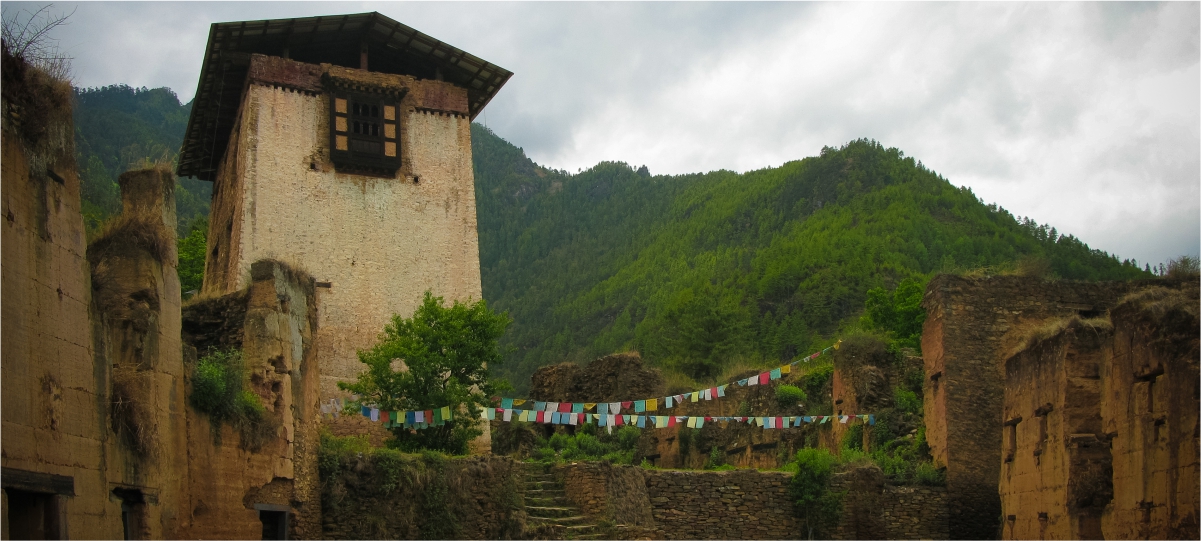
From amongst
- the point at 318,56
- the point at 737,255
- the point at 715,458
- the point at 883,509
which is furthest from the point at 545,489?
the point at 737,255

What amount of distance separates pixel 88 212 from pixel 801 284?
45.0 m

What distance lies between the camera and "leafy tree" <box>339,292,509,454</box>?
23984mm

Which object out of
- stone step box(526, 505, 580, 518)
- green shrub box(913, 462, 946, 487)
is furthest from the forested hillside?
stone step box(526, 505, 580, 518)

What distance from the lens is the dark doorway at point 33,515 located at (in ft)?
38.4

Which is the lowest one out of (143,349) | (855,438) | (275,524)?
(275,524)

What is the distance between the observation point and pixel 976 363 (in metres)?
24.8

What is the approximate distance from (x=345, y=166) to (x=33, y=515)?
21.8 metres

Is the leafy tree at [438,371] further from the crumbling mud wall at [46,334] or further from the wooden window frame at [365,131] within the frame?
the crumbling mud wall at [46,334]

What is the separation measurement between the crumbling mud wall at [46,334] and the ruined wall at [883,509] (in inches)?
574

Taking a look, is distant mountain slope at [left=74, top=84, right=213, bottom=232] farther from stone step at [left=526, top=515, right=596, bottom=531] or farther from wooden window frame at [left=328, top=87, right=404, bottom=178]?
stone step at [left=526, top=515, right=596, bottom=531]

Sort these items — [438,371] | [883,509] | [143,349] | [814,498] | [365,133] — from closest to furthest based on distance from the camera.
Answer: [143,349]
[814,498]
[883,509]
[438,371]
[365,133]

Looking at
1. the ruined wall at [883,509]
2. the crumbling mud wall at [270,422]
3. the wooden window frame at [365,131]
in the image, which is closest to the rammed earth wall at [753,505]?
the ruined wall at [883,509]

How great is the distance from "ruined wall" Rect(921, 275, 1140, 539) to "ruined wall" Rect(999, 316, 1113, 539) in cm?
246

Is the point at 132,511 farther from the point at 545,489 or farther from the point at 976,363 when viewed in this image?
the point at 976,363
